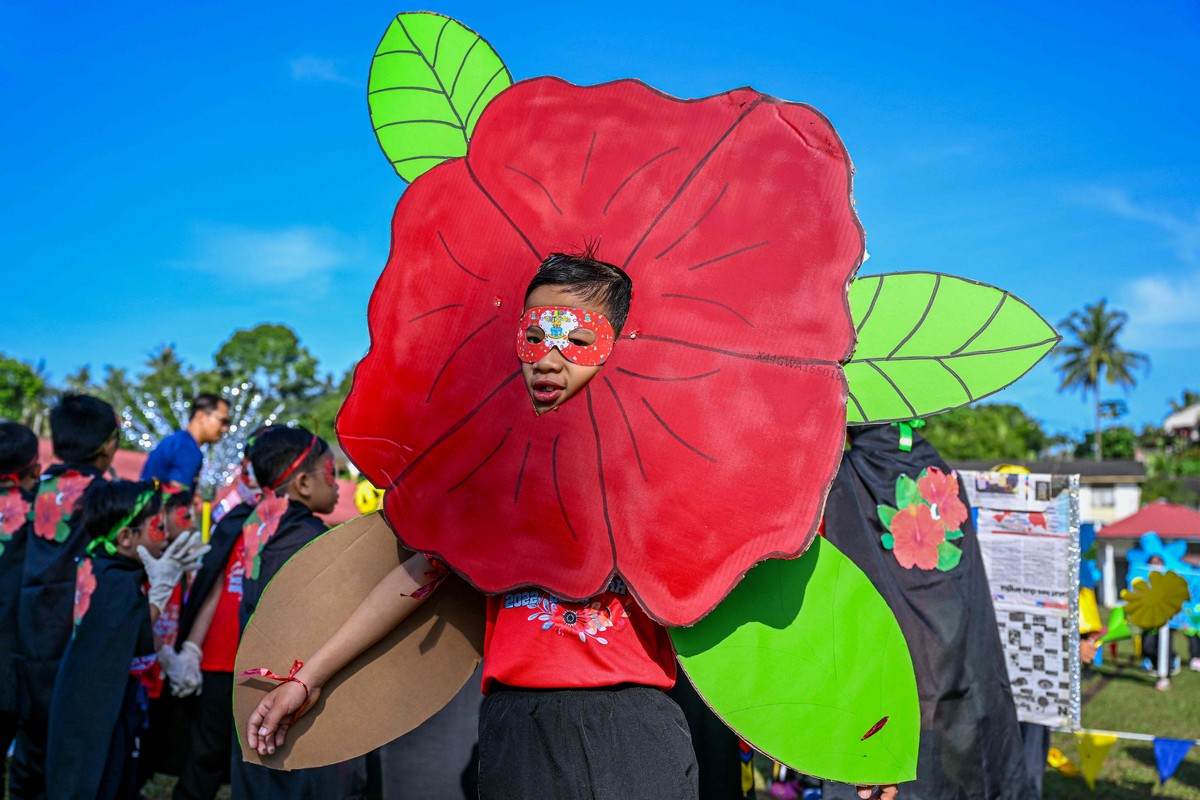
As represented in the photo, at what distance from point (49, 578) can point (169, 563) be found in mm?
680

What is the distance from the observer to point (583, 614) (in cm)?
175

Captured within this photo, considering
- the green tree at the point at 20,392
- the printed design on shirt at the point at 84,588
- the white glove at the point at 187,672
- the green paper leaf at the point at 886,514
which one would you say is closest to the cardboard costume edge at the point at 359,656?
the green paper leaf at the point at 886,514

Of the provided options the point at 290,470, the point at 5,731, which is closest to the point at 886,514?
the point at 290,470

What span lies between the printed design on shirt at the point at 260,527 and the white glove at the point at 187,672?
18.9 inches

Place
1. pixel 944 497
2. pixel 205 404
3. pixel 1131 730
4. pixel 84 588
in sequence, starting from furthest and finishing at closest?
pixel 1131 730, pixel 205 404, pixel 84 588, pixel 944 497

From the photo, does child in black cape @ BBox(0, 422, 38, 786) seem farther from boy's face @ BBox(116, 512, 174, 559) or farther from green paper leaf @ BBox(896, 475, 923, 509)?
green paper leaf @ BBox(896, 475, 923, 509)

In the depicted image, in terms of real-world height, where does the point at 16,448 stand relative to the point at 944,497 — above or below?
above

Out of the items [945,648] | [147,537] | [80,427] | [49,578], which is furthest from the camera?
[80,427]

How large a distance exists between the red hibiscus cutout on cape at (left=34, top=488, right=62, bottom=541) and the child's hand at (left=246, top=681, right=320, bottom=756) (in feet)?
9.03

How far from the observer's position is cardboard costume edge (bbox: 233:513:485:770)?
198 cm

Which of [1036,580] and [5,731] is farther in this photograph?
[5,731]

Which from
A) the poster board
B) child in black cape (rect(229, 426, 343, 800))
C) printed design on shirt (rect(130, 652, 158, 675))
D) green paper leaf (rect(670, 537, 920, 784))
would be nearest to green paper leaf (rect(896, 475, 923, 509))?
the poster board

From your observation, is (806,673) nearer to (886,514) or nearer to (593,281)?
(593,281)

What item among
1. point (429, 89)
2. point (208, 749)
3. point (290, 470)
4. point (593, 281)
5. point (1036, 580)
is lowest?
point (208, 749)
